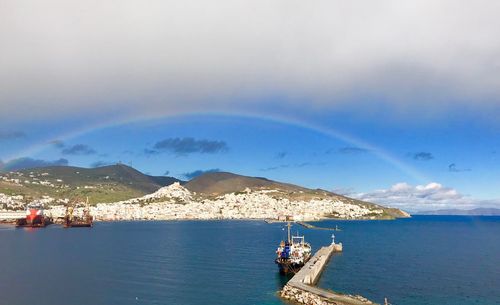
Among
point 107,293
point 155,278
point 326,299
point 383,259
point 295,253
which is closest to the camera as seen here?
point 326,299

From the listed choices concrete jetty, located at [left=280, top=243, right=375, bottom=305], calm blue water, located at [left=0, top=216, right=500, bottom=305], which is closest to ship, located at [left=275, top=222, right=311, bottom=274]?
calm blue water, located at [left=0, top=216, right=500, bottom=305]

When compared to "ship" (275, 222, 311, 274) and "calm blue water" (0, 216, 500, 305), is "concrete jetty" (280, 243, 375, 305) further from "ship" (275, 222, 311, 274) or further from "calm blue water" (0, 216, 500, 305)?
"ship" (275, 222, 311, 274)

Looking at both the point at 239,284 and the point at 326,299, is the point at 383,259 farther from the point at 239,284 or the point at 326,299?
the point at 326,299

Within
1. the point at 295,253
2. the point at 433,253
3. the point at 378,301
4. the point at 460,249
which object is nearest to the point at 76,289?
the point at 295,253

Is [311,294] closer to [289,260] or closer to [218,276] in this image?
[289,260]

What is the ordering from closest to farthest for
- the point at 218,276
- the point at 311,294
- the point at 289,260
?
1. the point at 311,294
2. the point at 218,276
3. the point at 289,260

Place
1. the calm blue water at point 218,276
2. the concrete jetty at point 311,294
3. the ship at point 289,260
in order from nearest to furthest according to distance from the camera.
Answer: the concrete jetty at point 311,294 → the calm blue water at point 218,276 → the ship at point 289,260

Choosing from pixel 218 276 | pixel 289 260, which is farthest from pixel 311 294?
pixel 218 276

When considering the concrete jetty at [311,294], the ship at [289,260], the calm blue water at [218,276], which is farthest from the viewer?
the ship at [289,260]

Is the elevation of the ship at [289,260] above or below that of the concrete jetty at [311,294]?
above

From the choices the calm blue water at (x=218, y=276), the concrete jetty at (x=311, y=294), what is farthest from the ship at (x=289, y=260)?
the concrete jetty at (x=311, y=294)

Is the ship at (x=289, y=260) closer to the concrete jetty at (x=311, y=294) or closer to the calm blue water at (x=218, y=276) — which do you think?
the calm blue water at (x=218, y=276)
